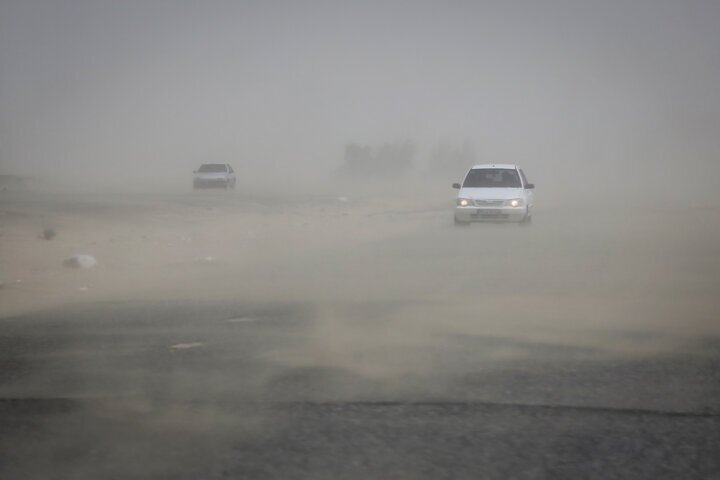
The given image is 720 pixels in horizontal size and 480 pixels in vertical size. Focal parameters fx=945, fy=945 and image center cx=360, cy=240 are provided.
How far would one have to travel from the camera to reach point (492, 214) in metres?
25.9

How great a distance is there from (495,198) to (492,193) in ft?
0.84

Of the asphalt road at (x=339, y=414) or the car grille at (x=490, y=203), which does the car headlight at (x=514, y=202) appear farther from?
the asphalt road at (x=339, y=414)

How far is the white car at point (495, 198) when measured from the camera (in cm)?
2591

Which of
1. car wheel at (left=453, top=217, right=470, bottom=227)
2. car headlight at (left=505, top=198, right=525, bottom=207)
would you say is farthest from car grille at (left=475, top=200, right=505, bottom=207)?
car wheel at (left=453, top=217, right=470, bottom=227)

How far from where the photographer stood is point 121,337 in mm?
9266

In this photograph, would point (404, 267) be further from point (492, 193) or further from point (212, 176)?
point (212, 176)

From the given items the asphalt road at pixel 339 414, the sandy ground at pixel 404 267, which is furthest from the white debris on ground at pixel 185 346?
the sandy ground at pixel 404 267

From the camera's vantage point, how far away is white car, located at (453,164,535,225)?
25.9 meters

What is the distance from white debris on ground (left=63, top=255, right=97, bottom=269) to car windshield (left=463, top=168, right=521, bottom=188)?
42.1 ft

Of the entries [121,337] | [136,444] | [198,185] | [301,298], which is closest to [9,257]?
[301,298]

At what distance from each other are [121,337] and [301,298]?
3.37 meters

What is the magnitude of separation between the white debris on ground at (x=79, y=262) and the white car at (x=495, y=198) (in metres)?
12.0

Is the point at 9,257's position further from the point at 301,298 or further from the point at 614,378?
the point at 614,378

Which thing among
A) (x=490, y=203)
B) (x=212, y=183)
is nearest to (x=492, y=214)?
(x=490, y=203)
